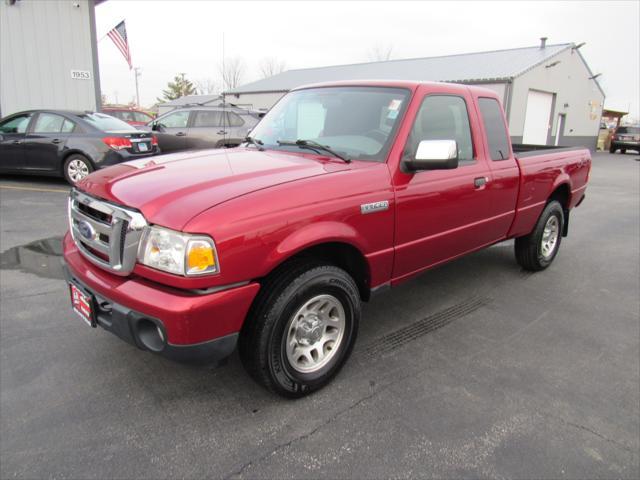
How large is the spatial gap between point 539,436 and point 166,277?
6.98 feet

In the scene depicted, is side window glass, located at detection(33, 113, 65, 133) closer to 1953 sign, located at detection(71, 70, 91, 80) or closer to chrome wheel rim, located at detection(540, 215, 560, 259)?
1953 sign, located at detection(71, 70, 91, 80)

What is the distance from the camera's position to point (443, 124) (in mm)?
3555

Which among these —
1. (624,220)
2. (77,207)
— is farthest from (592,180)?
(77,207)

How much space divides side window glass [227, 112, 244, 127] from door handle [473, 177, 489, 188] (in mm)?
8729

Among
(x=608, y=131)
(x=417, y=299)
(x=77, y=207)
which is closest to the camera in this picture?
(x=77, y=207)

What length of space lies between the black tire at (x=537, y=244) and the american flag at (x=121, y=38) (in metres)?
14.6

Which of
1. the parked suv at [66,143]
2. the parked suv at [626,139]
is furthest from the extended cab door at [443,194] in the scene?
the parked suv at [626,139]

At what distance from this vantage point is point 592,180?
15.0m

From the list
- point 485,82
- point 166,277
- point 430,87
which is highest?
point 485,82

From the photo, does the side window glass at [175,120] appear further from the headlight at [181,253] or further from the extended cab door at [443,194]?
the headlight at [181,253]

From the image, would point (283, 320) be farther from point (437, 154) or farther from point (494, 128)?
point (494, 128)

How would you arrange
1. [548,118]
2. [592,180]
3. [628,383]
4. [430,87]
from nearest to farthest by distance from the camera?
[628,383] → [430,87] → [592,180] → [548,118]

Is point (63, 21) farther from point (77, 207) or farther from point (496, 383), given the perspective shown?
point (496, 383)

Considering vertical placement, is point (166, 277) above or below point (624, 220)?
above
